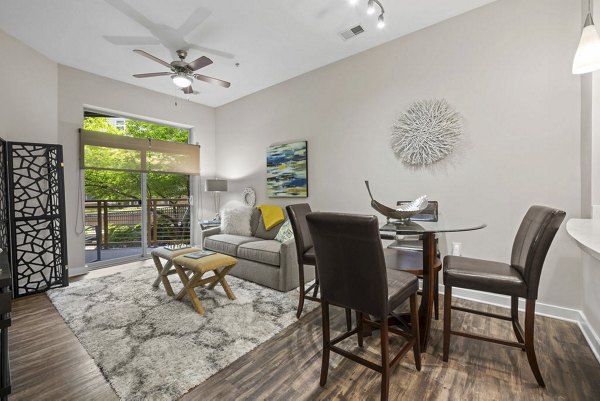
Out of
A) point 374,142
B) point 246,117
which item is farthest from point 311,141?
point 246,117

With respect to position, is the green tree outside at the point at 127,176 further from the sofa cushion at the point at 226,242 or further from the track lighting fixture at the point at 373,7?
the track lighting fixture at the point at 373,7

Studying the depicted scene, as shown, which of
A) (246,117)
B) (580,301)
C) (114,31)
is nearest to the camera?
(580,301)

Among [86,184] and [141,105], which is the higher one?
[141,105]

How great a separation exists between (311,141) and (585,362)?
11.3ft

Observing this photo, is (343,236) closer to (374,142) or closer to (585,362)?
(585,362)

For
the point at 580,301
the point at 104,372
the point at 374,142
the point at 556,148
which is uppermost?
the point at 374,142

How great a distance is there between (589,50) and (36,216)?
5356mm

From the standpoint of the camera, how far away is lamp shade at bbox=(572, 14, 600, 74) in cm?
171

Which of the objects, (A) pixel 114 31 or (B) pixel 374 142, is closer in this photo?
(A) pixel 114 31

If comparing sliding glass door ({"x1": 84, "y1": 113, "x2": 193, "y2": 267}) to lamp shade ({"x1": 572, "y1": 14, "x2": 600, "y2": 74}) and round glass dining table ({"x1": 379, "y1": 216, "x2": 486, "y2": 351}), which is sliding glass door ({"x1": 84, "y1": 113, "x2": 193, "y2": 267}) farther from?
lamp shade ({"x1": 572, "y1": 14, "x2": 600, "y2": 74})

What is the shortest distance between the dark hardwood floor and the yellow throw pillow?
6.38 feet

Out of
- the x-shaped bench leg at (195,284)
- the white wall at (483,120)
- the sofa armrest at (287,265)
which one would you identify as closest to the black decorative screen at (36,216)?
the x-shaped bench leg at (195,284)

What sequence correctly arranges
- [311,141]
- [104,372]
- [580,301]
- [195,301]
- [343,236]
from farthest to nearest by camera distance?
[311,141] → [195,301] → [580,301] → [104,372] → [343,236]

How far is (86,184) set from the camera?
419cm
